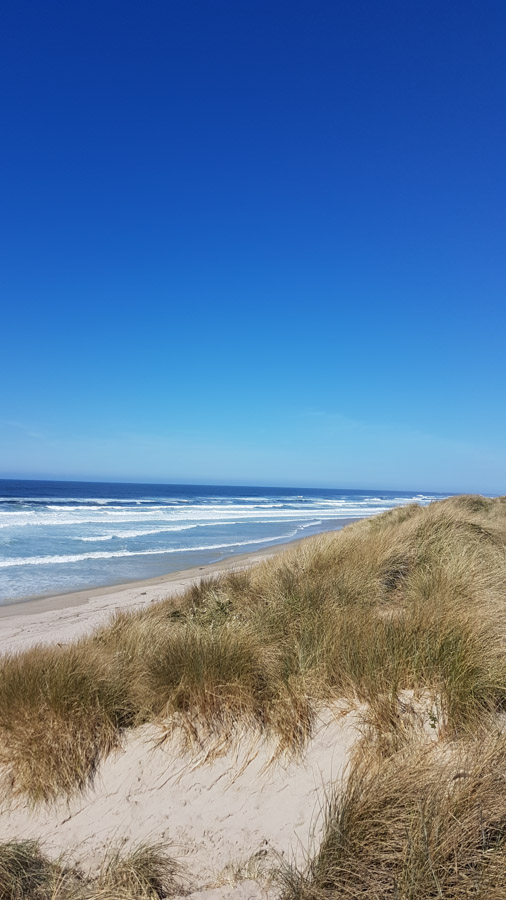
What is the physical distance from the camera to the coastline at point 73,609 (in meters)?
9.32

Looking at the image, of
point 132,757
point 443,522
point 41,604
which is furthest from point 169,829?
point 41,604

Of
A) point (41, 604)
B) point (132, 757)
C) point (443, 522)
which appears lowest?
point (41, 604)

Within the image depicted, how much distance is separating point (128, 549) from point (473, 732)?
20.9 meters

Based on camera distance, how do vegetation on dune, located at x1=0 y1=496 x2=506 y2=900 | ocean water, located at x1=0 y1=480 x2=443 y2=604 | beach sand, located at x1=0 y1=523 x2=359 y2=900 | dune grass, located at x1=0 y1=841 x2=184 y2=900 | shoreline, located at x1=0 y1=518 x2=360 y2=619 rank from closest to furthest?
vegetation on dune, located at x1=0 y1=496 x2=506 y2=900, dune grass, located at x1=0 y1=841 x2=184 y2=900, beach sand, located at x1=0 y1=523 x2=359 y2=900, shoreline, located at x1=0 y1=518 x2=360 y2=619, ocean water, located at x1=0 y1=480 x2=443 y2=604

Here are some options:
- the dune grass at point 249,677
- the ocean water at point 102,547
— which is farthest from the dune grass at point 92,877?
the ocean water at point 102,547

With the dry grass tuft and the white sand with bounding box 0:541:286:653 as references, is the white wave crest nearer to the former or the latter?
the white sand with bounding box 0:541:286:653

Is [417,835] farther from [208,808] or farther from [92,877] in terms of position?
[92,877]

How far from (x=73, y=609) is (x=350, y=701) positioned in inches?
387

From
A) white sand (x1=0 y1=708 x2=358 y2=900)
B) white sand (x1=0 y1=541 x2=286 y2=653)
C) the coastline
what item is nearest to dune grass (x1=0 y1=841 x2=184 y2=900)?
white sand (x1=0 y1=708 x2=358 y2=900)

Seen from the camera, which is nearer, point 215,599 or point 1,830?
point 1,830

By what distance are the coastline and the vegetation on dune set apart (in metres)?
3.32

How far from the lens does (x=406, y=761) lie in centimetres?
305

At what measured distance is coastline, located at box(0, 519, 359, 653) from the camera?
367 inches

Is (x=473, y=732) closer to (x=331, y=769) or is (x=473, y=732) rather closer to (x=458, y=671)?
(x=458, y=671)
